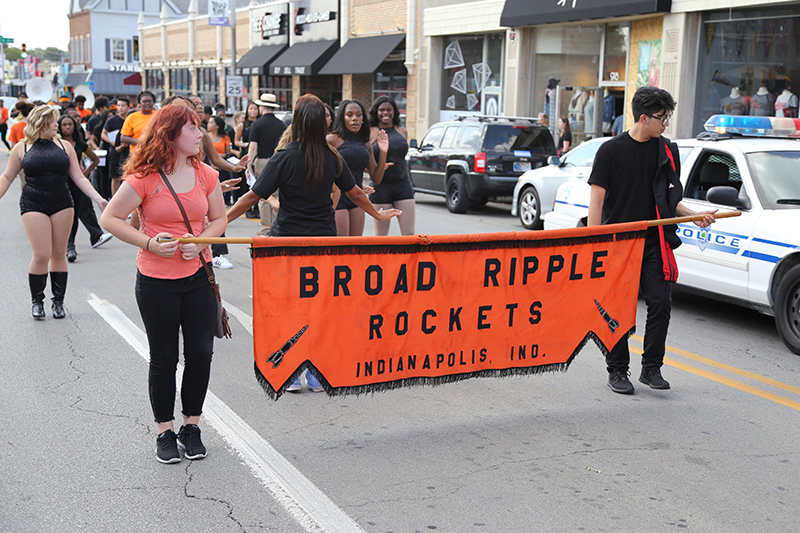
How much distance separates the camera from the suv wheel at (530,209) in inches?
563

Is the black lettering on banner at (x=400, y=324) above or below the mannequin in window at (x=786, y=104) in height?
below

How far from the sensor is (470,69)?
27.5 meters

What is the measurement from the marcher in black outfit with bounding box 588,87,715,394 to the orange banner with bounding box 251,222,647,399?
0.24 m

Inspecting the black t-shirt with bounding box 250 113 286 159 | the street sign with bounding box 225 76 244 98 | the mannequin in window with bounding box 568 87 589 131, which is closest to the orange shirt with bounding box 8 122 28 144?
the black t-shirt with bounding box 250 113 286 159

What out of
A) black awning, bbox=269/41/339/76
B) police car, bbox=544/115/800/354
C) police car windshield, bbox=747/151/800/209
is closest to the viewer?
police car, bbox=544/115/800/354

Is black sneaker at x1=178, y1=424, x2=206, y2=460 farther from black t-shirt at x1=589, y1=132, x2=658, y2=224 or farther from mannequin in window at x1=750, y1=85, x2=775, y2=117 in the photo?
mannequin in window at x1=750, y1=85, x2=775, y2=117

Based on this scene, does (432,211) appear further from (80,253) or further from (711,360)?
(711,360)

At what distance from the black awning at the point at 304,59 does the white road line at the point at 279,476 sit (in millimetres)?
29582

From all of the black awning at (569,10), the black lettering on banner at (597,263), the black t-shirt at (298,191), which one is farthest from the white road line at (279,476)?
the black awning at (569,10)

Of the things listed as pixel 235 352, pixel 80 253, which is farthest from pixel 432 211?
pixel 235 352

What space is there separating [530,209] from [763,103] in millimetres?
7111

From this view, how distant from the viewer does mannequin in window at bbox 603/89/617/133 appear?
2258 cm

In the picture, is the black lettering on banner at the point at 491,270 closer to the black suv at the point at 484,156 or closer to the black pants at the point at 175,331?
the black pants at the point at 175,331

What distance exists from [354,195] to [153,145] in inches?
68.2
